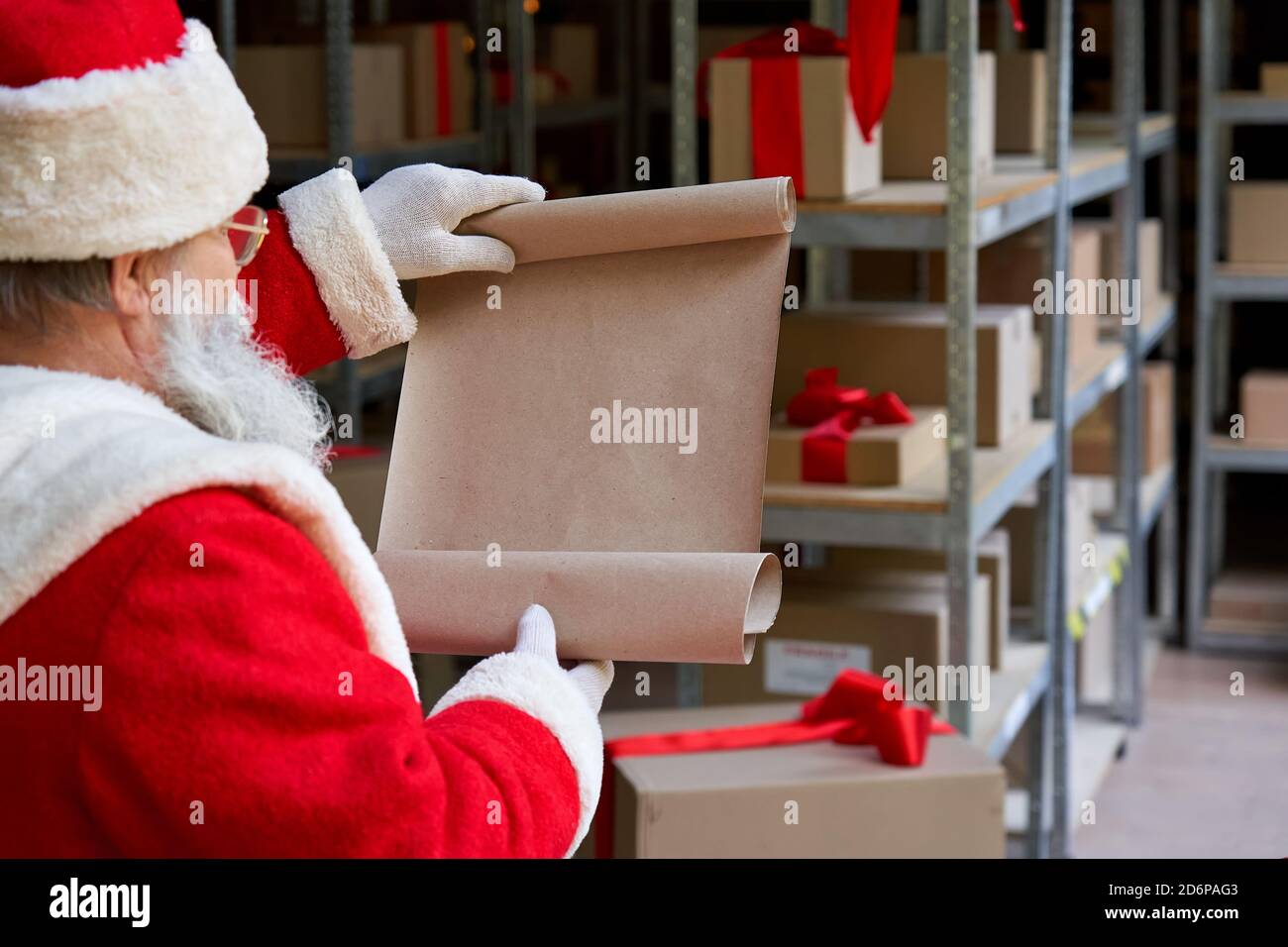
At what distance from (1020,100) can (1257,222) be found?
1691 mm

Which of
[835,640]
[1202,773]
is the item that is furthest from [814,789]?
[1202,773]

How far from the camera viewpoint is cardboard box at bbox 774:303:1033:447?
259cm

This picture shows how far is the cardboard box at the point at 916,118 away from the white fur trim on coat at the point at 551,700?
1.81 m

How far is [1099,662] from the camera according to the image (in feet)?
14.2

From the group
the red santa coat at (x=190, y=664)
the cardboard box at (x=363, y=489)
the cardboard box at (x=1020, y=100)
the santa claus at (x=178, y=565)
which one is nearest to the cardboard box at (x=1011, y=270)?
the cardboard box at (x=1020, y=100)

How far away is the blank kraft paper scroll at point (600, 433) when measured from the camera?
43.9 inches

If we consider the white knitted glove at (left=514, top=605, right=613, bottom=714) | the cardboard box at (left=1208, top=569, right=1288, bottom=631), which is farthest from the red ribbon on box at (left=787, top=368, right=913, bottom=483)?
the cardboard box at (left=1208, top=569, right=1288, bottom=631)

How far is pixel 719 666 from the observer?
258 centimetres

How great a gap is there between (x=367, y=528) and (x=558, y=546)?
1552 millimetres

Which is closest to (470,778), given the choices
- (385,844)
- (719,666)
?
(385,844)

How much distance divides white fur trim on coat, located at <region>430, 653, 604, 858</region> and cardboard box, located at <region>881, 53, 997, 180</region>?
1809mm

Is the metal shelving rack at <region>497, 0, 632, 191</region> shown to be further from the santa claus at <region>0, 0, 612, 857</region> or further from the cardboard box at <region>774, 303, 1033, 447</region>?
the santa claus at <region>0, 0, 612, 857</region>

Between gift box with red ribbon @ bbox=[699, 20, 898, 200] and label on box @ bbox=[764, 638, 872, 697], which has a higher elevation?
gift box with red ribbon @ bbox=[699, 20, 898, 200]
